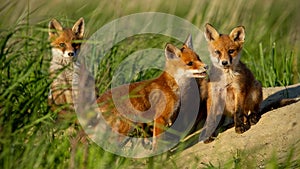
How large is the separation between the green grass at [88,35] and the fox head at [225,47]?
3.09ft


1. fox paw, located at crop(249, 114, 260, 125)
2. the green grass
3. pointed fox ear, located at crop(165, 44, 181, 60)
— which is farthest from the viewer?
pointed fox ear, located at crop(165, 44, 181, 60)

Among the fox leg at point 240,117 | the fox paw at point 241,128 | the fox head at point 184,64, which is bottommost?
the fox paw at point 241,128

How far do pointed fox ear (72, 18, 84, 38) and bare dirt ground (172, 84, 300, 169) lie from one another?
7.03 feet

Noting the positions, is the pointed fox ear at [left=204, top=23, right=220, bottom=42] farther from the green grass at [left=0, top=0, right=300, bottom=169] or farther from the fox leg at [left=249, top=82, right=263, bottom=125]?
the green grass at [left=0, top=0, right=300, bottom=169]

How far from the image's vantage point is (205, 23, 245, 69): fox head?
21.1 feet

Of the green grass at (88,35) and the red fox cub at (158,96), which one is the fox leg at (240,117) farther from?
the green grass at (88,35)

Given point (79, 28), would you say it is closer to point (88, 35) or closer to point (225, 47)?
point (88, 35)

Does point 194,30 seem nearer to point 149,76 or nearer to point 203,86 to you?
point 149,76

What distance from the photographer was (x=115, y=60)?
7141 mm

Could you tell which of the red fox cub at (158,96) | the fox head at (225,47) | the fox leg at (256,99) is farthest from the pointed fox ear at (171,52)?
the fox leg at (256,99)

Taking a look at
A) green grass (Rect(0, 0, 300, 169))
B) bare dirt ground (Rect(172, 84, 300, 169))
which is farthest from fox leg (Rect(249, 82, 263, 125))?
green grass (Rect(0, 0, 300, 169))

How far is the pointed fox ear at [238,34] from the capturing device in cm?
666

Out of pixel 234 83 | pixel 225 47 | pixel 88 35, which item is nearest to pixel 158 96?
pixel 234 83

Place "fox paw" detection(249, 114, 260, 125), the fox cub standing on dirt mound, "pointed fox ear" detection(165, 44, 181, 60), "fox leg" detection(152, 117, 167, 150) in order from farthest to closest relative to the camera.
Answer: "pointed fox ear" detection(165, 44, 181, 60) → the fox cub standing on dirt mound → "fox paw" detection(249, 114, 260, 125) → "fox leg" detection(152, 117, 167, 150)
